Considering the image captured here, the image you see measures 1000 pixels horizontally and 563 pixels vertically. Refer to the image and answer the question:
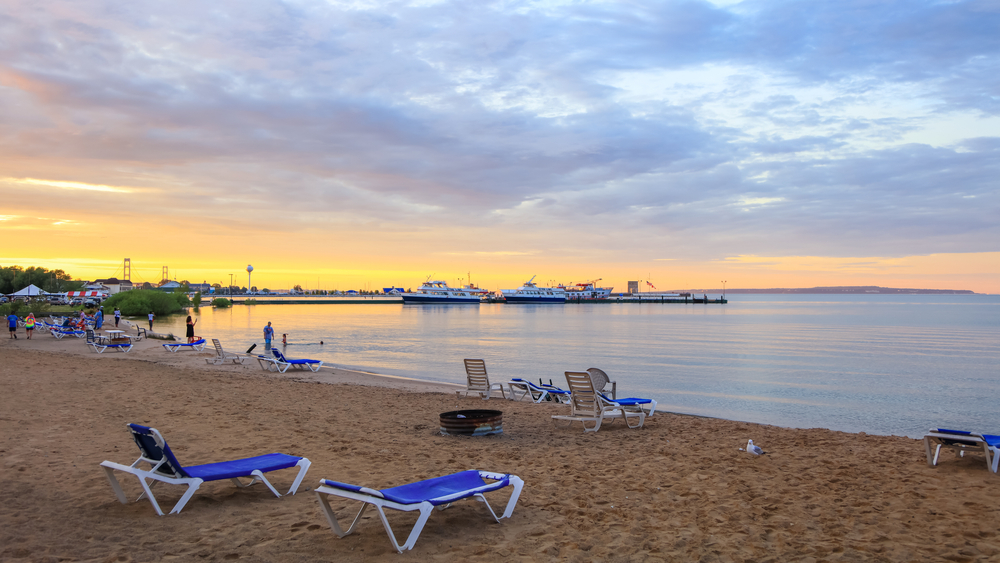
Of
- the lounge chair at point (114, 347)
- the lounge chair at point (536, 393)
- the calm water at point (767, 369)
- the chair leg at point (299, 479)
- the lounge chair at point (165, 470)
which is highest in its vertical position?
the lounge chair at point (165, 470)

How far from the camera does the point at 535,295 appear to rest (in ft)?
536

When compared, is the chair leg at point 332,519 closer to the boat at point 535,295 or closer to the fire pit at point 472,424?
the fire pit at point 472,424

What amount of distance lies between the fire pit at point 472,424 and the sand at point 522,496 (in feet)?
0.54

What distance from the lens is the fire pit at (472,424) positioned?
8625 mm

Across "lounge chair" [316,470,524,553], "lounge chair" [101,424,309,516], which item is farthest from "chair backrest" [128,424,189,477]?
"lounge chair" [316,470,524,553]

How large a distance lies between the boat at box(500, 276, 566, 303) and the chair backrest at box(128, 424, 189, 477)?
514 feet

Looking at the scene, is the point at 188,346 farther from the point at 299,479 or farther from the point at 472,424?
the point at 299,479

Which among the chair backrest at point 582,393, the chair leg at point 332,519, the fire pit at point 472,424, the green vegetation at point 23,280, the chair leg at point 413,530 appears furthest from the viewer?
the green vegetation at point 23,280

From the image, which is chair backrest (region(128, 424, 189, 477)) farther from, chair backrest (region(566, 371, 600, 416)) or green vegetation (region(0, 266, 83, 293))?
green vegetation (region(0, 266, 83, 293))

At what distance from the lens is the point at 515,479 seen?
516cm

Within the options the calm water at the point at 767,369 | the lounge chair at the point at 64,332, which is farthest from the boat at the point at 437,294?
the lounge chair at the point at 64,332

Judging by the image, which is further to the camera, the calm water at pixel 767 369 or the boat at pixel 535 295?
the boat at pixel 535 295

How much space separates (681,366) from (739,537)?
23.0 meters

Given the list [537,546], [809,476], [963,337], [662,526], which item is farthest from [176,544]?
[963,337]
